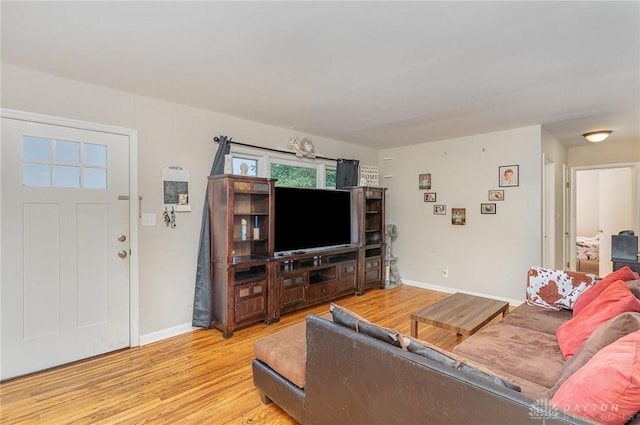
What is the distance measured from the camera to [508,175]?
429cm

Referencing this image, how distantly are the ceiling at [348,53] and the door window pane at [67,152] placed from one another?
22.2 inches

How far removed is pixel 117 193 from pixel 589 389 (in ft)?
11.3

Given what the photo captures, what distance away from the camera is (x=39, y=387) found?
233cm

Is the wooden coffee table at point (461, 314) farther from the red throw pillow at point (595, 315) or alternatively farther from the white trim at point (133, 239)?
the white trim at point (133, 239)

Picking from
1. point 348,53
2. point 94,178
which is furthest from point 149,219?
point 348,53

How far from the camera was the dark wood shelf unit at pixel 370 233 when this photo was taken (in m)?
4.73

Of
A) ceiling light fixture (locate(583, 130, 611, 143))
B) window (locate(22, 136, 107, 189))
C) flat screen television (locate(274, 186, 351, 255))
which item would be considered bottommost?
flat screen television (locate(274, 186, 351, 255))

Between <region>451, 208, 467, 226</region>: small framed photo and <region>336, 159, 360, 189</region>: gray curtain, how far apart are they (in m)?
1.64

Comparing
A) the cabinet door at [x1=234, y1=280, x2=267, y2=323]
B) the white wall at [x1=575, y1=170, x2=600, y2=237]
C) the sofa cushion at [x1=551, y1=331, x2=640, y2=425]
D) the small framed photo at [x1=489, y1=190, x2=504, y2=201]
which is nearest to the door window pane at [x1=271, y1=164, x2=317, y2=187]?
the cabinet door at [x1=234, y1=280, x2=267, y2=323]

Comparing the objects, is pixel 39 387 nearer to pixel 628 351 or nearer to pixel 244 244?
pixel 244 244

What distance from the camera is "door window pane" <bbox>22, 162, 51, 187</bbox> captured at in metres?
2.49

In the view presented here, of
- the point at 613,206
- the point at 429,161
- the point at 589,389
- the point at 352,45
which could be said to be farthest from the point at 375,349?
the point at 613,206

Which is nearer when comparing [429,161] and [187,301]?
Result: [187,301]

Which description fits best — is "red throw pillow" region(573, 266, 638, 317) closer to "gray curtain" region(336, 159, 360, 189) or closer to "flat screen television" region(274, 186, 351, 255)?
"flat screen television" region(274, 186, 351, 255)
